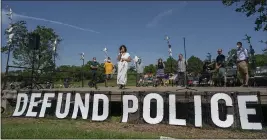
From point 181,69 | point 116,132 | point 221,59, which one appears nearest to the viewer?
point 116,132

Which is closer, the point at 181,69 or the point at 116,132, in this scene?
the point at 116,132

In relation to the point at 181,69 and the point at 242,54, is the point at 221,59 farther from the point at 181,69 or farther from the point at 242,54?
the point at 181,69

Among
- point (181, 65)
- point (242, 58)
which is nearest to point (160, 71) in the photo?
point (181, 65)

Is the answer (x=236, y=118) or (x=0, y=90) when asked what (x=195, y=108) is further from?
(x=0, y=90)

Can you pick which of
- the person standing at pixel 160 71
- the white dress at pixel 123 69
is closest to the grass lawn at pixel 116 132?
the white dress at pixel 123 69

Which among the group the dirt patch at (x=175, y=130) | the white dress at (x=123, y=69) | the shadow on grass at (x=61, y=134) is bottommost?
the dirt patch at (x=175, y=130)

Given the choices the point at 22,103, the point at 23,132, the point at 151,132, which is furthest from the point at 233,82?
the point at 23,132

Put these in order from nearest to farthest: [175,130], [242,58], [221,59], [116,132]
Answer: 1. [116,132]
2. [175,130]
3. [242,58]
4. [221,59]

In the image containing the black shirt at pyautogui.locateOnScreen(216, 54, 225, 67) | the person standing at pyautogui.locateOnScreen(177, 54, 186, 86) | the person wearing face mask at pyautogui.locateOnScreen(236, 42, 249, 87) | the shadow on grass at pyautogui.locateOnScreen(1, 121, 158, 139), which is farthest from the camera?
the person standing at pyautogui.locateOnScreen(177, 54, 186, 86)

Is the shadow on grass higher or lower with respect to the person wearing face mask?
lower

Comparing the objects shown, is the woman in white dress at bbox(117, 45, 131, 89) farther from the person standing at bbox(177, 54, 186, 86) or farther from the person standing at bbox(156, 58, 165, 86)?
the person standing at bbox(156, 58, 165, 86)

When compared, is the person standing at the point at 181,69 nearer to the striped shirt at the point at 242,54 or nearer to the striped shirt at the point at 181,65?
the striped shirt at the point at 181,65

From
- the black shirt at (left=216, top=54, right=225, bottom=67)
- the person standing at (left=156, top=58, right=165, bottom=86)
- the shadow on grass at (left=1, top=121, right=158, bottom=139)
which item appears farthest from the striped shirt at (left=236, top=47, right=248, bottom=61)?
the shadow on grass at (left=1, top=121, right=158, bottom=139)

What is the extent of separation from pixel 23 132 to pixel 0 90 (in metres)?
4.85
